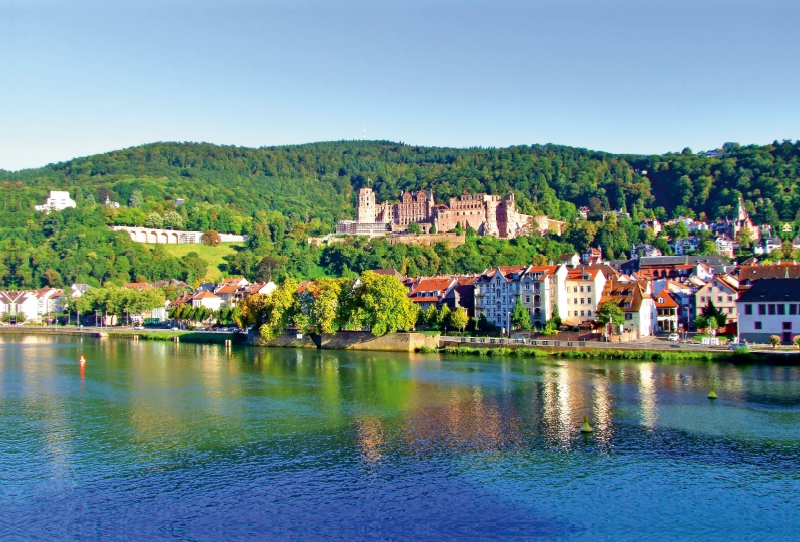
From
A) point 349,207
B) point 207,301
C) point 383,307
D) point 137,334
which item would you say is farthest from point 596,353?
point 349,207

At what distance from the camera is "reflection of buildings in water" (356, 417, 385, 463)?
22.0m

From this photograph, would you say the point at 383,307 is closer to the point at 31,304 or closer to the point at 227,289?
the point at 227,289

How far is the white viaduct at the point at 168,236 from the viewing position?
133250 millimetres

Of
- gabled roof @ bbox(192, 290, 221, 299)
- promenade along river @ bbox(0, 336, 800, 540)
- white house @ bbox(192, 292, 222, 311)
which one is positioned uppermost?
gabled roof @ bbox(192, 290, 221, 299)

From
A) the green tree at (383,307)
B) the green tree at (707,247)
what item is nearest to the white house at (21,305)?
the green tree at (383,307)

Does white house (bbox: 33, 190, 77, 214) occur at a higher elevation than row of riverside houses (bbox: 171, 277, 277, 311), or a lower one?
higher

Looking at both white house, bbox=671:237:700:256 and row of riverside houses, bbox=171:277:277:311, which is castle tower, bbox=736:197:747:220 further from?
row of riverside houses, bbox=171:277:277:311

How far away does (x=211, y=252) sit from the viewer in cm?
12488

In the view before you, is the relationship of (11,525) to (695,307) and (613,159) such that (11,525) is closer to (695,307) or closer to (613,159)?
(695,307)

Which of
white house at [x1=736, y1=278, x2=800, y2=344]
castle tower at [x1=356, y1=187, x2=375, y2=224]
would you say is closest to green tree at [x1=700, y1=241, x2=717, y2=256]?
white house at [x1=736, y1=278, x2=800, y2=344]

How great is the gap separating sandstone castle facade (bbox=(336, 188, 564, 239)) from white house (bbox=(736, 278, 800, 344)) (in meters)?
80.1

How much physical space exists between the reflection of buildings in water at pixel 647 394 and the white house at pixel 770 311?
27.7ft

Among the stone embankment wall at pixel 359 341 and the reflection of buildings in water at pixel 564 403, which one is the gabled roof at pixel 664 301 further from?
the reflection of buildings in water at pixel 564 403

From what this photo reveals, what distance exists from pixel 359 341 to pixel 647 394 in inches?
1001
